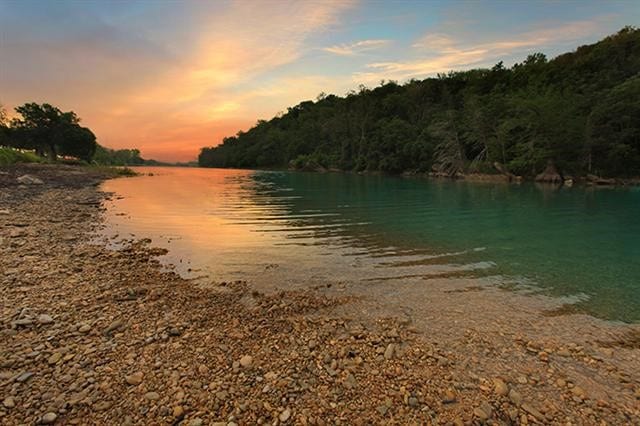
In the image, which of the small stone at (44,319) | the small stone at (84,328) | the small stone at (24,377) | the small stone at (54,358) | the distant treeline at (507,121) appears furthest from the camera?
the distant treeline at (507,121)

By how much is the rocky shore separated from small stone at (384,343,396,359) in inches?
2.1

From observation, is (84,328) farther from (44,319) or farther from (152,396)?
(152,396)

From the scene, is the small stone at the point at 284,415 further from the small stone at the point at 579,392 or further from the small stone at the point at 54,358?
the small stone at the point at 579,392

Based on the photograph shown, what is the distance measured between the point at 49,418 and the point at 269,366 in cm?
266

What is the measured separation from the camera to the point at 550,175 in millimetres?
56531

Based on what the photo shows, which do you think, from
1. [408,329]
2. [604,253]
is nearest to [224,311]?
[408,329]

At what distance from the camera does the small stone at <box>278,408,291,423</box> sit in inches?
156

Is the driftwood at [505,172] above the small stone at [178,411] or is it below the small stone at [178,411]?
above

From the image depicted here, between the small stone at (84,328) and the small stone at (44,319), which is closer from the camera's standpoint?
the small stone at (84,328)

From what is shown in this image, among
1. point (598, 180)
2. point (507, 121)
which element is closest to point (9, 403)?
point (598, 180)

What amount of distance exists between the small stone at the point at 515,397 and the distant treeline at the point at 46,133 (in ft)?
351

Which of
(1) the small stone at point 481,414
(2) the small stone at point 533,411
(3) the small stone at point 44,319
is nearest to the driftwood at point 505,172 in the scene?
(2) the small stone at point 533,411

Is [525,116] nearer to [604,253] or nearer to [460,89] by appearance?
[460,89]

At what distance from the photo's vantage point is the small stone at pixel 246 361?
501cm
